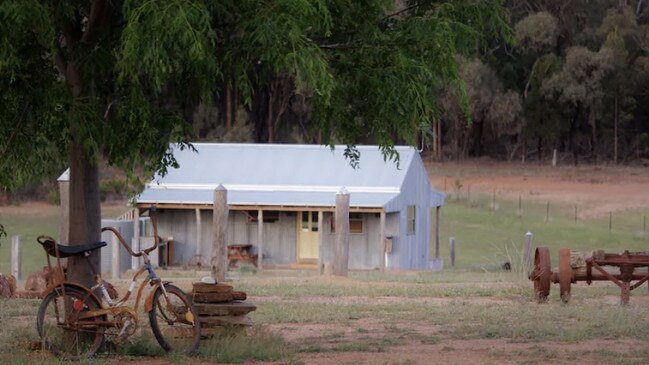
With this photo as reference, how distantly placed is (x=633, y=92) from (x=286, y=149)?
1156 inches

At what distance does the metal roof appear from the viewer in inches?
1359

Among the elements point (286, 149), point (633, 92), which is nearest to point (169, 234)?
point (286, 149)

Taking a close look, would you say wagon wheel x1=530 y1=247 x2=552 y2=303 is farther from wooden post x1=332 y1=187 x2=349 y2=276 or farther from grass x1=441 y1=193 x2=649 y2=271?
grass x1=441 y1=193 x2=649 y2=271

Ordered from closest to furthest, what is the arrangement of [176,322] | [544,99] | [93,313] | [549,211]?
[93,313] → [176,322] → [549,211] → [544,99]

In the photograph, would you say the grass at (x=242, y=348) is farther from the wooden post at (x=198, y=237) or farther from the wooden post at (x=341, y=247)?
the wooden post at (x=198, y=237)

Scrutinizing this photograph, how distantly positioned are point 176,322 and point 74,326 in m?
1.09

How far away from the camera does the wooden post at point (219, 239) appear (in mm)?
23562

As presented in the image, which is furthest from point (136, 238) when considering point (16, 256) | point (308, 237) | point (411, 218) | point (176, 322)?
point (176, 322)

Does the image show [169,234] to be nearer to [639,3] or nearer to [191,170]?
[191,170]

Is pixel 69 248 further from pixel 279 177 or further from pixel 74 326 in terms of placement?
pixel 279 177

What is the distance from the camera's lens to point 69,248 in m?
11.8

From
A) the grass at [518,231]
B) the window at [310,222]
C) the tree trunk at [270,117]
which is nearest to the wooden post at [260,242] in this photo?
the window at [310,222]

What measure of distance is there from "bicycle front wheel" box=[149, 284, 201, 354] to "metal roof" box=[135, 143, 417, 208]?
21.0 meters

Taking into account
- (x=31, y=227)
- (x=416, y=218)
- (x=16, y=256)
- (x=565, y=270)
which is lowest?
(x=16, y=256)
